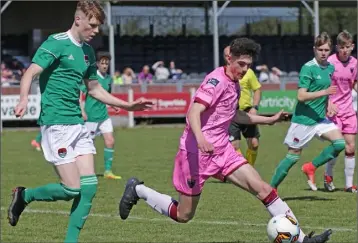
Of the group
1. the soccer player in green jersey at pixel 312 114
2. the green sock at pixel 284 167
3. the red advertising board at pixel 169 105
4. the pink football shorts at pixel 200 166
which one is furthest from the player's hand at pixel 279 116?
the red advertising board at pixel 169 105

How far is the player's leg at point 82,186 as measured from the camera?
800 cm

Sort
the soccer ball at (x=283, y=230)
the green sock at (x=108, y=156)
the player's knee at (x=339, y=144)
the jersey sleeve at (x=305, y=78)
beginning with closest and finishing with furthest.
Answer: the soccer ball at (x=283, y=230) < the jersey sleeve at (x=305, y=78) < the player's knee at (x=339, y=144) < the green sock at (x=108, y=156)

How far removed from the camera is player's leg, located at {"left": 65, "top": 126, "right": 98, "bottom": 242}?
26.2ft

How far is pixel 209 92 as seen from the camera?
7898 mm

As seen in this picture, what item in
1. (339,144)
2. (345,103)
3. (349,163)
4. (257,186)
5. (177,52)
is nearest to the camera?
(257,186)

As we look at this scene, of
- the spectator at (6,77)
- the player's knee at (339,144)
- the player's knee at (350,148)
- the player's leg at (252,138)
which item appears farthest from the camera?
the spectator at (6,77)

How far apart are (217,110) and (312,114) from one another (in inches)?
169

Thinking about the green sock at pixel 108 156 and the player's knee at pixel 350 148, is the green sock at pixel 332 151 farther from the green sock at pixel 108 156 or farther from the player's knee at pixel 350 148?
the green sock at pixel 108 156

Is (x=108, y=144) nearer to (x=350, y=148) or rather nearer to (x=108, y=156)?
(x=108, y=156)

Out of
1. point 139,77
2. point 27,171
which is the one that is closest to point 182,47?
point 139,77

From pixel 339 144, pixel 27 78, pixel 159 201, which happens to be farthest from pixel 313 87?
pixel 27 78

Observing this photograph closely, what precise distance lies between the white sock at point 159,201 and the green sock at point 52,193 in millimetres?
933

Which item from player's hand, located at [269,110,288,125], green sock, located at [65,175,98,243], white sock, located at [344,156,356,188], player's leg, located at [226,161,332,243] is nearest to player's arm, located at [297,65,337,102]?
white sock, located at [344,156,356,188]

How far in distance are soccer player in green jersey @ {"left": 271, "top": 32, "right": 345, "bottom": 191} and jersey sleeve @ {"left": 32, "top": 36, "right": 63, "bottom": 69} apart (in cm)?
453
